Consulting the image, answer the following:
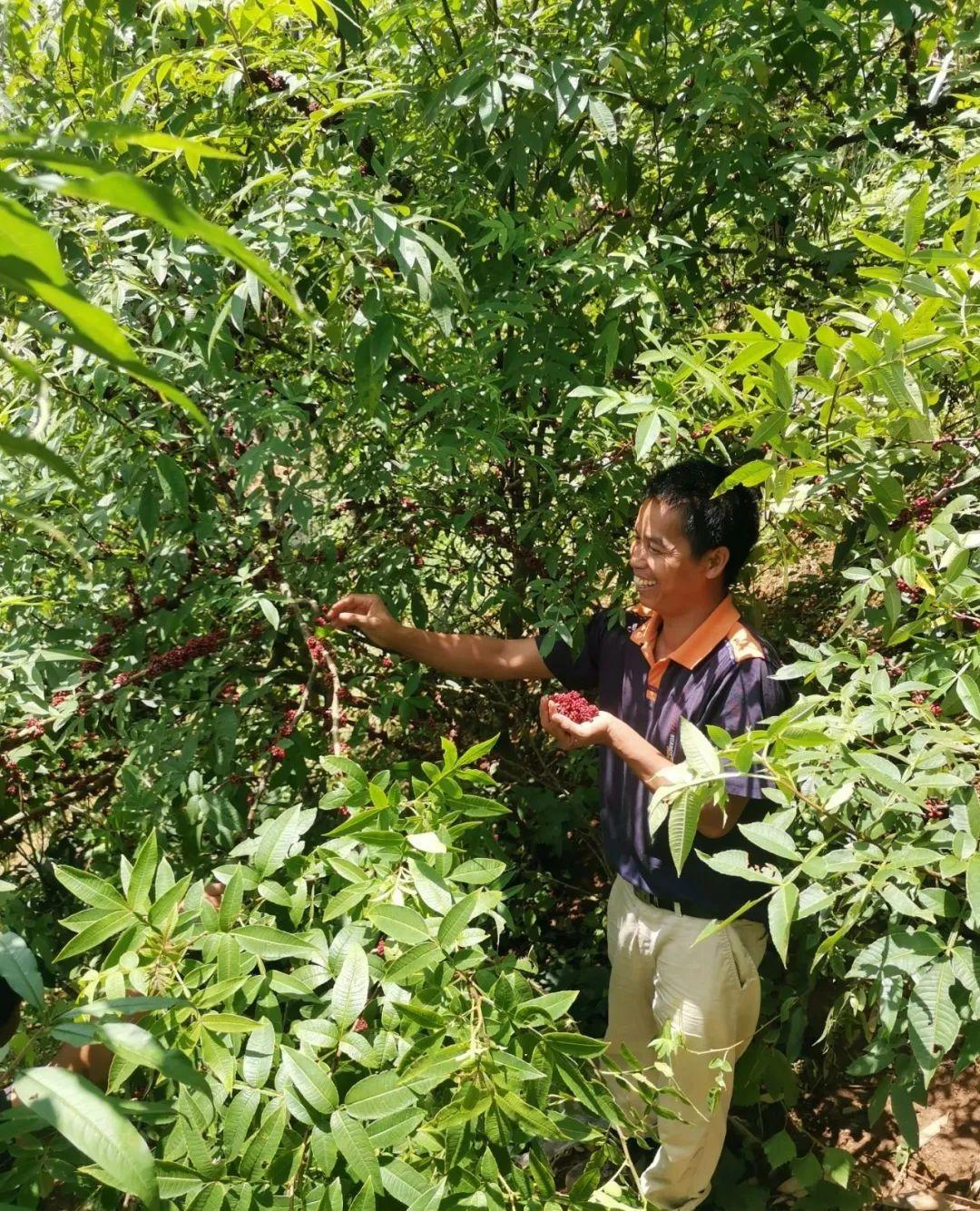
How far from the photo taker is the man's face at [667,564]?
230 cm

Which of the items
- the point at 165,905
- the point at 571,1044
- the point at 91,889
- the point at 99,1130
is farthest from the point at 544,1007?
the point at 99,1130

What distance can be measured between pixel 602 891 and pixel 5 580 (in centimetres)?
210

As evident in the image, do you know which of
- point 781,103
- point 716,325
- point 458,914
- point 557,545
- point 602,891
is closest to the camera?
point 458,914

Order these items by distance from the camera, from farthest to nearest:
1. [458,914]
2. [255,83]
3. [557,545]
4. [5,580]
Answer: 1. [557,545]
2. [5,580]
3. [255,83]
4. [458,914]

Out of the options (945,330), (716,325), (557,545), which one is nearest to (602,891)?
(557,545)

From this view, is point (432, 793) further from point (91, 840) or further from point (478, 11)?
point (478, 11)

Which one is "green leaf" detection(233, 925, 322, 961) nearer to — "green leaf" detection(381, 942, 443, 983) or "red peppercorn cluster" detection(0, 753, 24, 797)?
"green leaf" detection(381, 942, 443, 983)

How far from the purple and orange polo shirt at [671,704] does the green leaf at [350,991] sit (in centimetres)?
103

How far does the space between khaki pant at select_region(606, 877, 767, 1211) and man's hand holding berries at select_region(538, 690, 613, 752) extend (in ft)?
1.74

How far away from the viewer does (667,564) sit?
2.32 m

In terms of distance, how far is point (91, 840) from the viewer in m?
2.97

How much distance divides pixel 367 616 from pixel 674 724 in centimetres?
76

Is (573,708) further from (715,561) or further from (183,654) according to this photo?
(183,654)

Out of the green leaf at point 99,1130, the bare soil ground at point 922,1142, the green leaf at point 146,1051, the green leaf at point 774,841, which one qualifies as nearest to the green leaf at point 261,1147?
the green leaf at point 146,1051
